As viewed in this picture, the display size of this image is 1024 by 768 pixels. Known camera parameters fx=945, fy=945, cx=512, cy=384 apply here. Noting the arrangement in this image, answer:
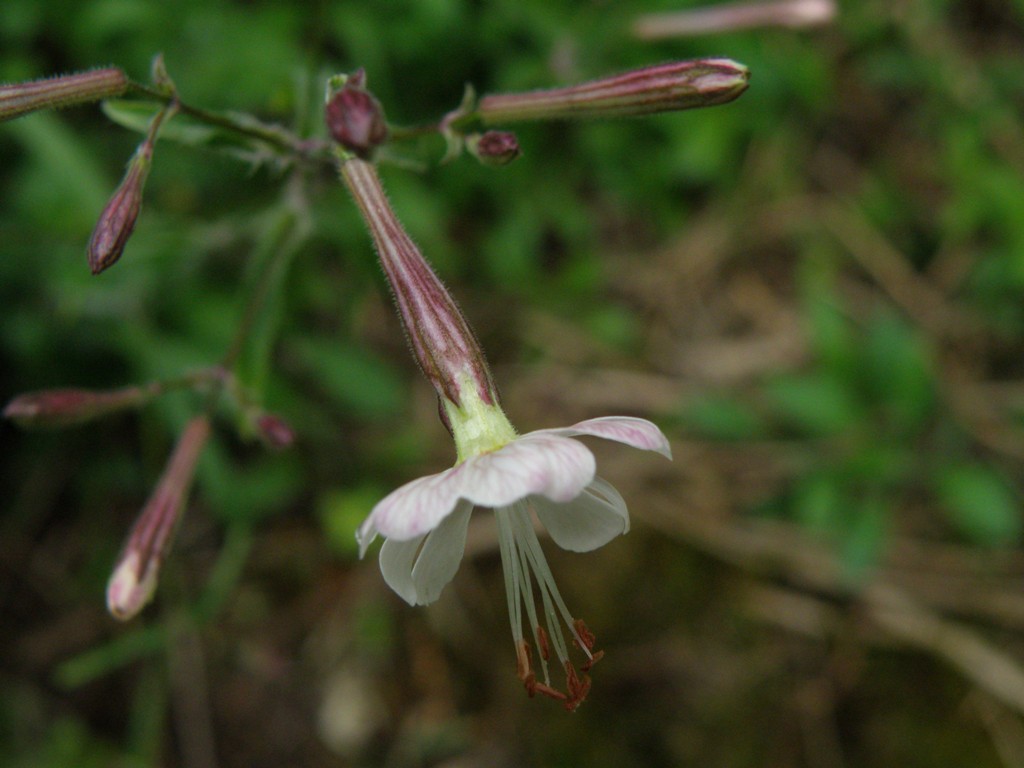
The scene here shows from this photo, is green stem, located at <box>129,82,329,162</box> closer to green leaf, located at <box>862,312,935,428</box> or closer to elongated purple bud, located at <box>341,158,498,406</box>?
elongated purple bud, located at <box>341,158,498,406</box>

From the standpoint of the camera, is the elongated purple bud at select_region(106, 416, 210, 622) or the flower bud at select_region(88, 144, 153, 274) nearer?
the flower bud at select_region(88, 144, 153, 274)

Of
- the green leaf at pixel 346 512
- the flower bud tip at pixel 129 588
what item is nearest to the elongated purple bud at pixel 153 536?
the flower bud tip at pixel 129 588

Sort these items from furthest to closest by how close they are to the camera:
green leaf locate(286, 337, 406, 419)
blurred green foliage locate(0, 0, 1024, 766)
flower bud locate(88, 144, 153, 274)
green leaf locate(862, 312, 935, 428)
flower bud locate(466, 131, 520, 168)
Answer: green leaf locate(286, 337, 406, 419)
green leaf locate(862, 312, 935, 428)
blurred green foliage locate(0, 0, 1024, 766)
flower bud locate(466, 131, 520, 168)
flower bud locate(88, 144, 153, 274)

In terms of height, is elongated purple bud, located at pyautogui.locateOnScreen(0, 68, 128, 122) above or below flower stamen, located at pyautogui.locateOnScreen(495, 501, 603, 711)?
above

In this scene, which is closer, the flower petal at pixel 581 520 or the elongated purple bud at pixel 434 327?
the elongated purple bud at pixel 434 327

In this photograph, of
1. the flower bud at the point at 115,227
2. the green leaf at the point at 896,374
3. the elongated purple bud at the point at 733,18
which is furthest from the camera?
the green leaf at the point at 896,374

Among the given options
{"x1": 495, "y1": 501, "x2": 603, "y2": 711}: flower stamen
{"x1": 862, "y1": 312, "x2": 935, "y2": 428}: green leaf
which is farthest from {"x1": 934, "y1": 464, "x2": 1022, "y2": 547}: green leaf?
{"x1": 495, "y1": 501, "x2": 603, "y2": 711}: flower stamen

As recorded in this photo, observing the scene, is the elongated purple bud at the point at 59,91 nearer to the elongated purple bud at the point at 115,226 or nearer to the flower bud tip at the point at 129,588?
the elongated purple bud at the point at 115,226

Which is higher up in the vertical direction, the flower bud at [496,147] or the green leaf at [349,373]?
the flower bud at [496,147]
